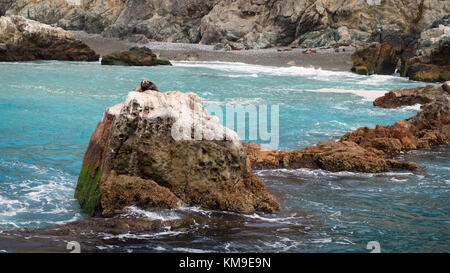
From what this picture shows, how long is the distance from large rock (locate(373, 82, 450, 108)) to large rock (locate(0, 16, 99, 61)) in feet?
66.8

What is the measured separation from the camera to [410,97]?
13906 mm

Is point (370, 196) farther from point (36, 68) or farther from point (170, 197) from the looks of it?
point (36, 68)

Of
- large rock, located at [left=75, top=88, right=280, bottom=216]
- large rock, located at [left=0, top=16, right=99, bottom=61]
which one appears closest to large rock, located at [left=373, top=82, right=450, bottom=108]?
large rock, located at [left=75, top=88, right=280, bottom=216]

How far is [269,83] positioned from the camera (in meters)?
20.4

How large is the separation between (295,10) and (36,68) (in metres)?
23.9

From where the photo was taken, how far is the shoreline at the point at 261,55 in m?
28.8

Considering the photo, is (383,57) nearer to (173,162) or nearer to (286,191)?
(286,191)

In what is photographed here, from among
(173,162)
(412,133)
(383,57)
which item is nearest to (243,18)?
(383,57)

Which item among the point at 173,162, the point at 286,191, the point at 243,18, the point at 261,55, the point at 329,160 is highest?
the point at 243,18

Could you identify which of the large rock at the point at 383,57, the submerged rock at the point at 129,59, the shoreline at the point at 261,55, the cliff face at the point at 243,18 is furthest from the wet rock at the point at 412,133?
the cliff face at the point at 243,18

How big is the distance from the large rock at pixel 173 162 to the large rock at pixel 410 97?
1017cm

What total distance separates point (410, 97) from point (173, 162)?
1072 cm

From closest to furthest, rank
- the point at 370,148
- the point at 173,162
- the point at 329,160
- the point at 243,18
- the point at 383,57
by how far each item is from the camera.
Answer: the point at 173,162
the point at 329,160
the point at 370,148
the point at 383,57
the point at 243,18
